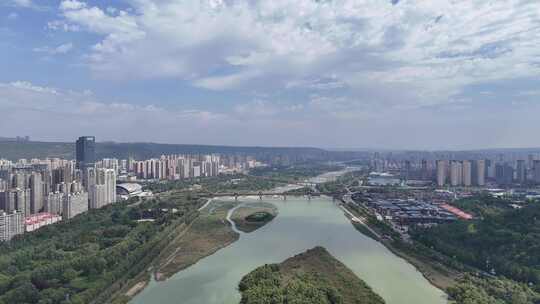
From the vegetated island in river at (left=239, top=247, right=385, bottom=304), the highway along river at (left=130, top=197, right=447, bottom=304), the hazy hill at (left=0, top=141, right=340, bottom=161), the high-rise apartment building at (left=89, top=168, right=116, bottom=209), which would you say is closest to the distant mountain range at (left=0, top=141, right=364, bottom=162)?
the hazy hill at (left=0, top=141, right=340, bottom=161)

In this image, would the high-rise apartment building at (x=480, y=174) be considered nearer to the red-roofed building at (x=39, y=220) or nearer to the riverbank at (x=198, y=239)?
the riverbank at (x=198, y=239)

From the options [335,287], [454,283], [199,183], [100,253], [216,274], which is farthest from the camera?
[199,183]

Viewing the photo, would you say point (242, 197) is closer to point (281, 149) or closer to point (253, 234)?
point (253, 234)

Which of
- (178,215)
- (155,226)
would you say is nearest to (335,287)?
(155,226)

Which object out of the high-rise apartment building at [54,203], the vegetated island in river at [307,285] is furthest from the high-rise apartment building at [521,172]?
the high-rise apartment building at [54,203]

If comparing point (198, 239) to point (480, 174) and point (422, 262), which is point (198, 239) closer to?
point (422, 262)

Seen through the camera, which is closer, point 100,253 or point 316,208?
point 100,253
